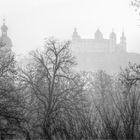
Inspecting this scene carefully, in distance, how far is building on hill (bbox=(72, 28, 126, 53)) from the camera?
17638 cm

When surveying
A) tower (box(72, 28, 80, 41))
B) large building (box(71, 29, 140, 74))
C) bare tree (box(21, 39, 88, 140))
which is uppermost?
tower (box(72, 28, 80, 41))

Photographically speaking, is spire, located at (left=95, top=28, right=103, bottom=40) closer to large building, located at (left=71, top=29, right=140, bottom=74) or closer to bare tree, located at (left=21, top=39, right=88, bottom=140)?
large building, located at (left=71, top=29, right=140, bottom=74)

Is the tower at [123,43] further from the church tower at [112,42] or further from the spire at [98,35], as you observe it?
the spire at [98,35]

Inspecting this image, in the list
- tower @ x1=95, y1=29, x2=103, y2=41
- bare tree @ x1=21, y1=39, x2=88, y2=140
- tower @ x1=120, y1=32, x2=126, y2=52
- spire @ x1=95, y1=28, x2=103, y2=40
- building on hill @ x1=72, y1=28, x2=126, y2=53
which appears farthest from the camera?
spire @ x1=95, y1=28, x2=103, y2=40

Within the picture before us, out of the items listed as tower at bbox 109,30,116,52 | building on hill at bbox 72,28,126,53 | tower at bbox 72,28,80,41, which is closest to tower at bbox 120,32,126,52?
building on hill at bbox 72,28,126,53

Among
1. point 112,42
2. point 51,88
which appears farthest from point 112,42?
point 51,88

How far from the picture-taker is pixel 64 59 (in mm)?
26750

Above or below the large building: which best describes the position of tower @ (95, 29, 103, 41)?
above

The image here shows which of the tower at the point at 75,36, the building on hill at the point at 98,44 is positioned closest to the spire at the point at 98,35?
the building on hill at the point at 98,44

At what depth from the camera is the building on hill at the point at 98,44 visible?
176 meters

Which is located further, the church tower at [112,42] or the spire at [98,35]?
the spire at [98,35]

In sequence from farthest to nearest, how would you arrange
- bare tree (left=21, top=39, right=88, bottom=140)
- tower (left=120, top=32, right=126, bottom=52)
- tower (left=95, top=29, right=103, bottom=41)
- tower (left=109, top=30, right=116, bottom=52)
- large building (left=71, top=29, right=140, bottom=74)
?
tower (left=95, top=29, right=103, bottom=41), tower (left=120, top=32, right=126, bottom=52), tower (left=109, top=30, right=116, bottom=52), large building (left=71, top=29, right=140, bottom=74), bare tree (left=21, top=39, right=88, bottom=140)

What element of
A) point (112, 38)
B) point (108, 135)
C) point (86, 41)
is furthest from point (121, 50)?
point (108, 135)

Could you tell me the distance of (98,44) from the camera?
180m
